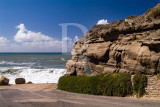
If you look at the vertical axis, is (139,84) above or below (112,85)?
above

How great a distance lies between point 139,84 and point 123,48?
4.70 m

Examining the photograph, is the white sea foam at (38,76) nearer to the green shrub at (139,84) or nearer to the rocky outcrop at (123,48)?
the rocky outcrop at (123,48)

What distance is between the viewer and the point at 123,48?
1528 centimetres

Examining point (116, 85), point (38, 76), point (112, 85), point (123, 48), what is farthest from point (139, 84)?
point (38, 76)

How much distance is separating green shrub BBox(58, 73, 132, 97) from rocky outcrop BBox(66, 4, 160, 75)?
185 cm

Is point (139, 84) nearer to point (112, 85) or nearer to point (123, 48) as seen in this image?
point (112, 85)

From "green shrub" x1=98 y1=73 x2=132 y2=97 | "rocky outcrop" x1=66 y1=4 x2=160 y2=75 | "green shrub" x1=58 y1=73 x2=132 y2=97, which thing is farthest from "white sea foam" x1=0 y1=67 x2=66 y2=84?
"green shrub" x1=98 y1=73 x2=132 y2=97

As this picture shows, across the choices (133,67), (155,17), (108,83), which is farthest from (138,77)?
(155,17)

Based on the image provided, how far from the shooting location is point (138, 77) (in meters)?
12.7

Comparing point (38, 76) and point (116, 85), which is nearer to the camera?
point (116, 85)

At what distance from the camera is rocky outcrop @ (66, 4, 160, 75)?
13.0 metres

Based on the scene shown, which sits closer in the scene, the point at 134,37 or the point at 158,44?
the point at 158,44

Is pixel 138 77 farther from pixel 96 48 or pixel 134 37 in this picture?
pixel 96 48

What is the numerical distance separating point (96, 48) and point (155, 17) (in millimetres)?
8160
